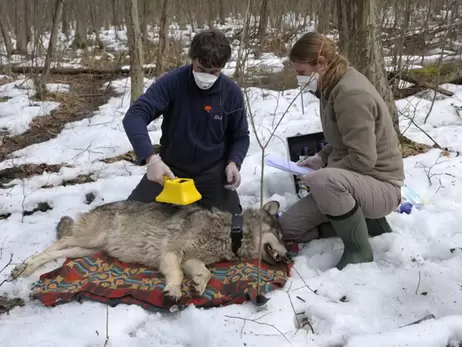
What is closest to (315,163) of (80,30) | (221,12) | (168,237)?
(168,237)

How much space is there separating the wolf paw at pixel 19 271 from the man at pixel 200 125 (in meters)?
1.16

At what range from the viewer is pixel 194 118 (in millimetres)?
3934

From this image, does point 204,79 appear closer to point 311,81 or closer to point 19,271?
point 311,81

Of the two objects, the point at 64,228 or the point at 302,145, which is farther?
the point at 302,145

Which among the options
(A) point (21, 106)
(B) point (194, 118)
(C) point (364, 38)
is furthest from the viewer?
(A) point (21, 106)

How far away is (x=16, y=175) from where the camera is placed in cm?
529

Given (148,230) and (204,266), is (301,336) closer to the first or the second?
(204,266)

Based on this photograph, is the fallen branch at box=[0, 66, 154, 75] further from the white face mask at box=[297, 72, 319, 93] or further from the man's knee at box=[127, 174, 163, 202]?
the white face mask at box=[297, 72, 319, 93]

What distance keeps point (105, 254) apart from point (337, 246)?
200 centimetres

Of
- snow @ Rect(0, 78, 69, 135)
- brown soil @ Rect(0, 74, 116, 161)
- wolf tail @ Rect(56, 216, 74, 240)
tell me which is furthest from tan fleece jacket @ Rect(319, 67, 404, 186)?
snow @ Rect(0, 78, 69, 135)

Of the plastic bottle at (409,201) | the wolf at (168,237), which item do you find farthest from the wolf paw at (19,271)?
the plastic bottle at (409,201)

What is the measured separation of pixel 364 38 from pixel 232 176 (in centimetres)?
263

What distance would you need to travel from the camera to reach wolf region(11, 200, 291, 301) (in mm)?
3340

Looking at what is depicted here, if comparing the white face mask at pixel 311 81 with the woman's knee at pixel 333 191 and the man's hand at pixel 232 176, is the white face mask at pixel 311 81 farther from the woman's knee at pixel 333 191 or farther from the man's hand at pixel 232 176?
the man's hand at pixel 232 176
